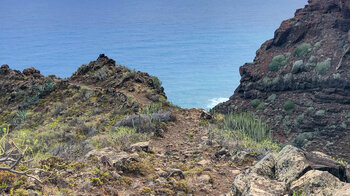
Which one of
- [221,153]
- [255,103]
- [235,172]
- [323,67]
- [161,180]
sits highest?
[323,67]

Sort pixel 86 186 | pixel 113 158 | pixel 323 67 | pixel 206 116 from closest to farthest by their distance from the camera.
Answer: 1. pixel 86 186
2. pixel 113 158
3. pixel 206 116
4. pixel 323 67

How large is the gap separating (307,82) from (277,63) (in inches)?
164

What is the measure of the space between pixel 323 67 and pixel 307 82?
1686mm

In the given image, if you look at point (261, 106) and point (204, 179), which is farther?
point (261, 106)

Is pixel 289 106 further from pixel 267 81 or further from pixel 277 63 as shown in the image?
pixel 277 63

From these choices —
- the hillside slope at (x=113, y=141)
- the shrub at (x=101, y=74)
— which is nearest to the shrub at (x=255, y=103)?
the hillside slope at (x=113, y=141)

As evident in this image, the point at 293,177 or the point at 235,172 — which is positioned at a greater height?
the point at 293,177

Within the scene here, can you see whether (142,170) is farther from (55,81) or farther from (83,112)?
(55,81)

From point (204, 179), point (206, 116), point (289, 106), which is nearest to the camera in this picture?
point (204, 179)

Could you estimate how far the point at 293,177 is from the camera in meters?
5.40

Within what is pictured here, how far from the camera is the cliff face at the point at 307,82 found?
2425 centimetres

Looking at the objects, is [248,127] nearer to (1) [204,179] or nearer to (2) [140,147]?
(2) [140,147]

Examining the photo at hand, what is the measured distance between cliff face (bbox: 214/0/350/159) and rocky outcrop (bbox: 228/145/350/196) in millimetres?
17410

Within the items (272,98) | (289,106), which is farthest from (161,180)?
(272,98)
